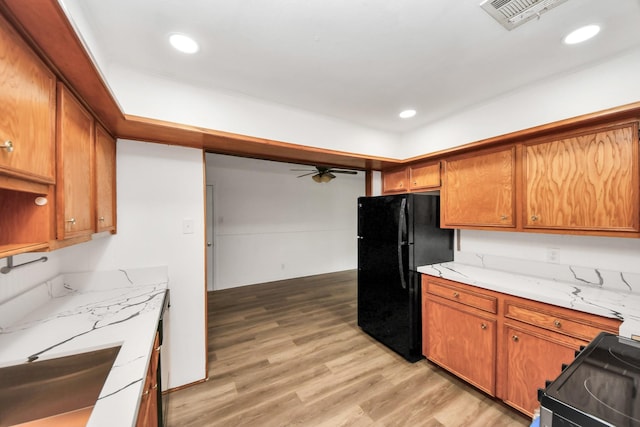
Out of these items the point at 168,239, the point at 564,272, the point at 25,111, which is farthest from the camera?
the point at 168,239

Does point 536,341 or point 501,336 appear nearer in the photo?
point 536,341

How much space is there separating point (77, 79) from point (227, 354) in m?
2.50

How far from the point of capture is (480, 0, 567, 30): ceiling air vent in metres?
1.17

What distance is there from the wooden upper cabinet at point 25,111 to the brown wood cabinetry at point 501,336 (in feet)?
8.47

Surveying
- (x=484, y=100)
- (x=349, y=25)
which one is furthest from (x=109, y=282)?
(x=484, y=100)

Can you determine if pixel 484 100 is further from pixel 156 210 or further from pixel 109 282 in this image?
pixel 109 282

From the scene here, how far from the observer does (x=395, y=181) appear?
305 centimetres

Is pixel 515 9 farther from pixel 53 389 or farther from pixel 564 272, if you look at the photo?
pixel 53 389

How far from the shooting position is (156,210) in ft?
6.55

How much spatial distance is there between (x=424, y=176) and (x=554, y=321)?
5.24 feet

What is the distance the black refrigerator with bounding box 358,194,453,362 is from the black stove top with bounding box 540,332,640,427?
146 cm

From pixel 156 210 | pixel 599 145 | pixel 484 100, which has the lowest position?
pixel 156 210

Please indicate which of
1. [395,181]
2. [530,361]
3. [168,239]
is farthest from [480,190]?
A: [168,239]

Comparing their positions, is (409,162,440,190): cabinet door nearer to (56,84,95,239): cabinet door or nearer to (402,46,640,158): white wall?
(402,46,640,158): white wall
